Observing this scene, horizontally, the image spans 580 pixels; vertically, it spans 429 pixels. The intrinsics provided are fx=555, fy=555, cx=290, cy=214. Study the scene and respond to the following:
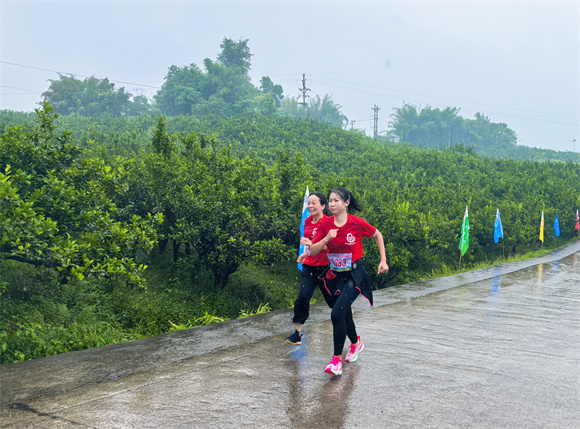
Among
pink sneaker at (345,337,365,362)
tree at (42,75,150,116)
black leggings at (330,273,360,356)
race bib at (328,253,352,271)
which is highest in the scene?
tree at (42,75,150,116)

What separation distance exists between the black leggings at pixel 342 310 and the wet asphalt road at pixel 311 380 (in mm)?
317

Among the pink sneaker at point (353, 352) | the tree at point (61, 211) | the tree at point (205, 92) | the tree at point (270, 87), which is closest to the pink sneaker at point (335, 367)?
the pink sneaker at point (353, 352)

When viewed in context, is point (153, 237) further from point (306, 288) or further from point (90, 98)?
point (90, 98)

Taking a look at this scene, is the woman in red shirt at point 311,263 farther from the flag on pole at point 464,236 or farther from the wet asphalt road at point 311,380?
the flag on pole at point 464,236

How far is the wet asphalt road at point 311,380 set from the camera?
379cm

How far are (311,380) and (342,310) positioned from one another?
664 millimetres

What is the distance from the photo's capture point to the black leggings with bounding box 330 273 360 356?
16.0ft

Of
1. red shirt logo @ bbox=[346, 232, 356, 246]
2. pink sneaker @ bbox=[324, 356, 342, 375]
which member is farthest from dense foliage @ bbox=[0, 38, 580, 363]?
red shirt logo @ bbox=[346, 232, 356, 246]

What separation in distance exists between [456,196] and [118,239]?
2262cm

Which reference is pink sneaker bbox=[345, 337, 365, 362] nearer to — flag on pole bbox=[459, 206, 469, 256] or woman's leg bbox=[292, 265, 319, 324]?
woman's leg bbox=[292, 265, 319, 324]

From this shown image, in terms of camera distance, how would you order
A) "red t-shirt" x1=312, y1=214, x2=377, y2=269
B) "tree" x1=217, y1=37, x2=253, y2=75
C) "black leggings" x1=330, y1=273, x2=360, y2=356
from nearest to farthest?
"black leggings" x1=330, y1=273, x2=360, y2=356 → "red t-shirt" x1=312, y1=214, x2=377, y2=269 → "tree" x1=217, y1=37, x2=253, y2=75

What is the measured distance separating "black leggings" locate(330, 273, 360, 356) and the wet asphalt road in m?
0.32

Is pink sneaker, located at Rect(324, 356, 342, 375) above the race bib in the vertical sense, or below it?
below

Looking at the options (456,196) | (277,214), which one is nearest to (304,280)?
(277,214)
